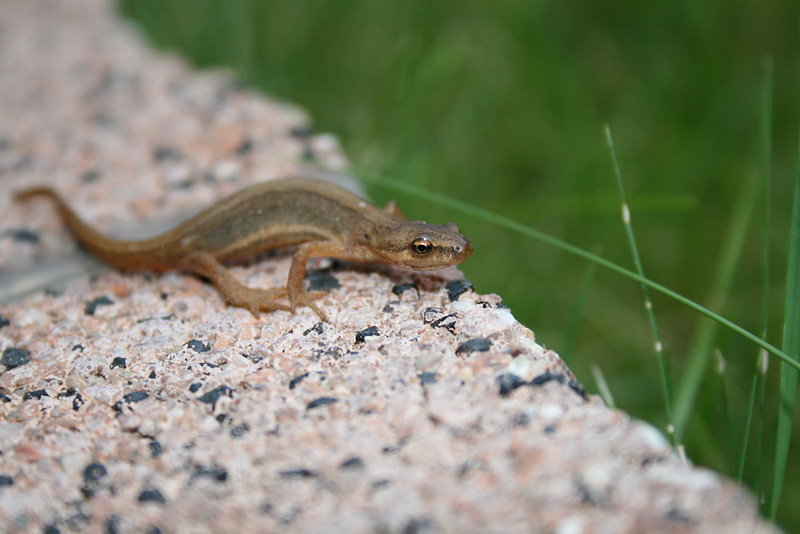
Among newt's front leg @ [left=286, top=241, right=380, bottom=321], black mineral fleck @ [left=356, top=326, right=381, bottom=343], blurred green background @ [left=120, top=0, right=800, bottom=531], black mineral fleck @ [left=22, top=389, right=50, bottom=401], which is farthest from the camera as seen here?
blurred green background @ [left=120, top=0, right=800, bottom=531]

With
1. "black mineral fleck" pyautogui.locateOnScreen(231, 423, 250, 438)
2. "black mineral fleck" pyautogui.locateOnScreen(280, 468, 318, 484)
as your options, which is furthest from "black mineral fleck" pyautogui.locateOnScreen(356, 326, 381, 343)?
"black mineral fleck" pyautogui.locateOnScreen(280, 468, 318, 484)

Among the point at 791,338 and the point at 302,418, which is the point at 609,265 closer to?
the point at 791,338

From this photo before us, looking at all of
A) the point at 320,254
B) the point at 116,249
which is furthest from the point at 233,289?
the point at 116,249

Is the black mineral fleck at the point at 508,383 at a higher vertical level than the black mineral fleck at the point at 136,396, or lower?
higher

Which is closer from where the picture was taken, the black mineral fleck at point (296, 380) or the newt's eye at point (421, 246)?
the black mineral fleck at point (296, 380)

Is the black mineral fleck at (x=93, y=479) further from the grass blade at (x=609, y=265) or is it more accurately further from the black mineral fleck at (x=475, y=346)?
the grass blade at (x=609, y=265)

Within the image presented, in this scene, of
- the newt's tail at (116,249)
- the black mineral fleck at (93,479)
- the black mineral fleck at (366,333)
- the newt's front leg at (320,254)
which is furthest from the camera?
the newt's tail at (116,249)

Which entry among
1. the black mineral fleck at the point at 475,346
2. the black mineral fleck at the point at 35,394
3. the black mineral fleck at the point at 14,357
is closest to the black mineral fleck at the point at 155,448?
the black mineral fleck at the point at 35,394

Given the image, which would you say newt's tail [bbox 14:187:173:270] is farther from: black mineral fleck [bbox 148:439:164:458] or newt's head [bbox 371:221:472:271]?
black mineral fleck [bbox 148:439:164:458]
